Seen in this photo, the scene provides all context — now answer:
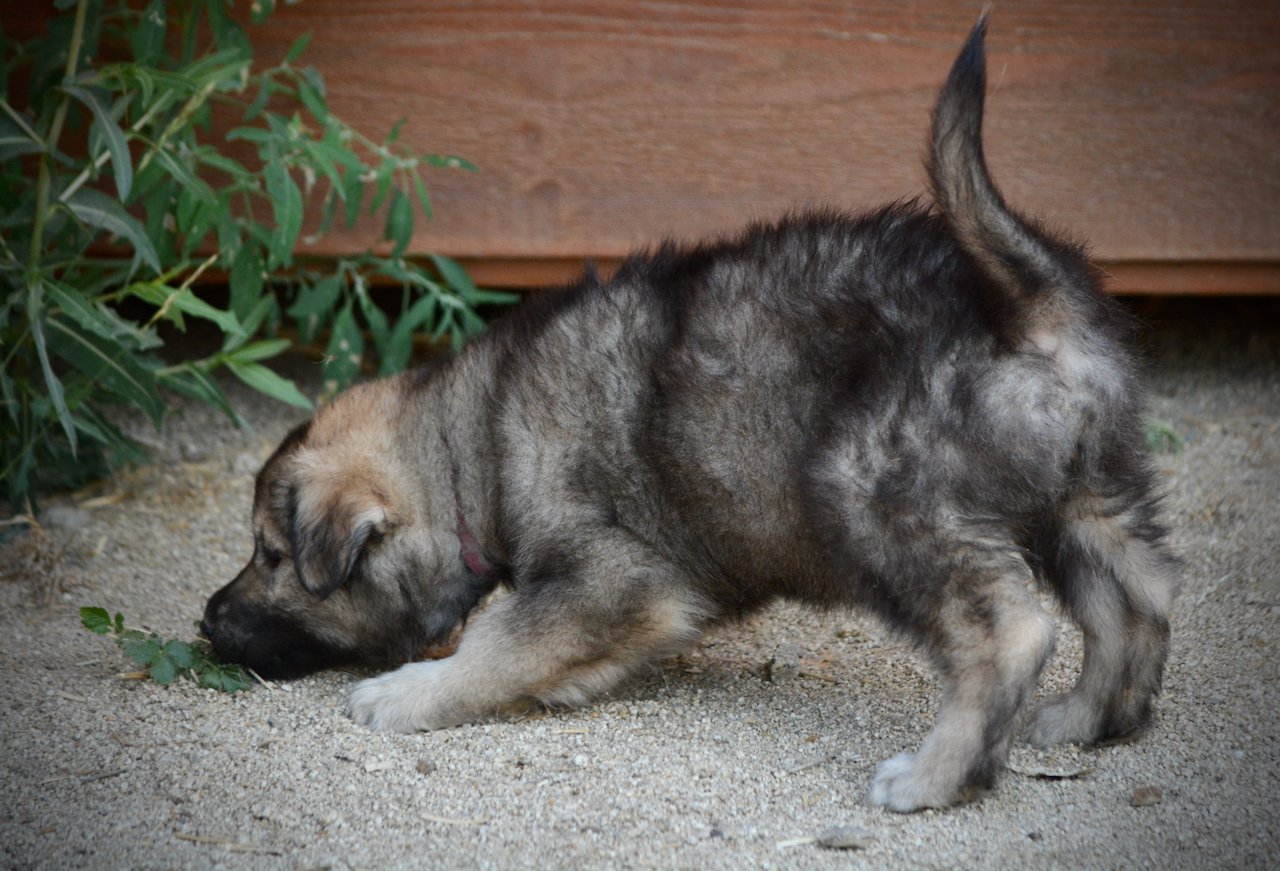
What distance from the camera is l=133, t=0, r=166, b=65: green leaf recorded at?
3662 millimetres

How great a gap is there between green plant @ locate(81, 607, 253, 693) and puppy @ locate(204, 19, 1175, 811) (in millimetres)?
67

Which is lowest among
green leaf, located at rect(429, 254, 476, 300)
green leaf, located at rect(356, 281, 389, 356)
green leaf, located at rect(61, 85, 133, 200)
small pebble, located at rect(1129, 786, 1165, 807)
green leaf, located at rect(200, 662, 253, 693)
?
green leaf, located at rect(200, 662, 253, 693)

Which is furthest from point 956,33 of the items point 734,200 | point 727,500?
point 727,500

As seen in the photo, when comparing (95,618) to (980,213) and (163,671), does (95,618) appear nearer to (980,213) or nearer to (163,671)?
(163,671)

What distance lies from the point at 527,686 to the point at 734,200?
239 centimetres

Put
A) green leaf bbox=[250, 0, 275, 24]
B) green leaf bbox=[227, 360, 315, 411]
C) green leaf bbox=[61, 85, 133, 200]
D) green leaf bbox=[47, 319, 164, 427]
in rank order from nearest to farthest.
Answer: green leaf bbox=[61, 85, 133, 200] < green leaf bbox=[47, 319, 164, 427] < green leaf bbox=[250, 0, 275, 24] < green leaf bbox=[227, 360, 315, 411]

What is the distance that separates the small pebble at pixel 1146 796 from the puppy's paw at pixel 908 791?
381mm

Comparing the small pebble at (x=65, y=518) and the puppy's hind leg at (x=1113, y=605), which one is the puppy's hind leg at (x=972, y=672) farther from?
the small pebble at (x=65, y=518)

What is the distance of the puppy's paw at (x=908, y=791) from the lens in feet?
8.26

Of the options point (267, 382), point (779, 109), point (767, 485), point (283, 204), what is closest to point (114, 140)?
point (283, 204)

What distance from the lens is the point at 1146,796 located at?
257 cm

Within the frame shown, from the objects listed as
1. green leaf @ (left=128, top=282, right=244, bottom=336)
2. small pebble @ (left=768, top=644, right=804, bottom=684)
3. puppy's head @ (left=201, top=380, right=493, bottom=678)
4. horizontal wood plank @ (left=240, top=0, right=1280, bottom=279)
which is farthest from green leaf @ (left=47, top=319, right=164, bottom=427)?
small pebble @ (left=768, top=644, right=804, bottom=684)

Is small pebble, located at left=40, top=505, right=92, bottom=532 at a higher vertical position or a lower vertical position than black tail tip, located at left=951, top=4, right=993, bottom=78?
lower

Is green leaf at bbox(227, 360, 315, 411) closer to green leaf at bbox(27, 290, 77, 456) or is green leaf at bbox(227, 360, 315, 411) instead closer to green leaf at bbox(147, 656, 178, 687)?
green leaf at bbox(27, 290, 77, 456)
